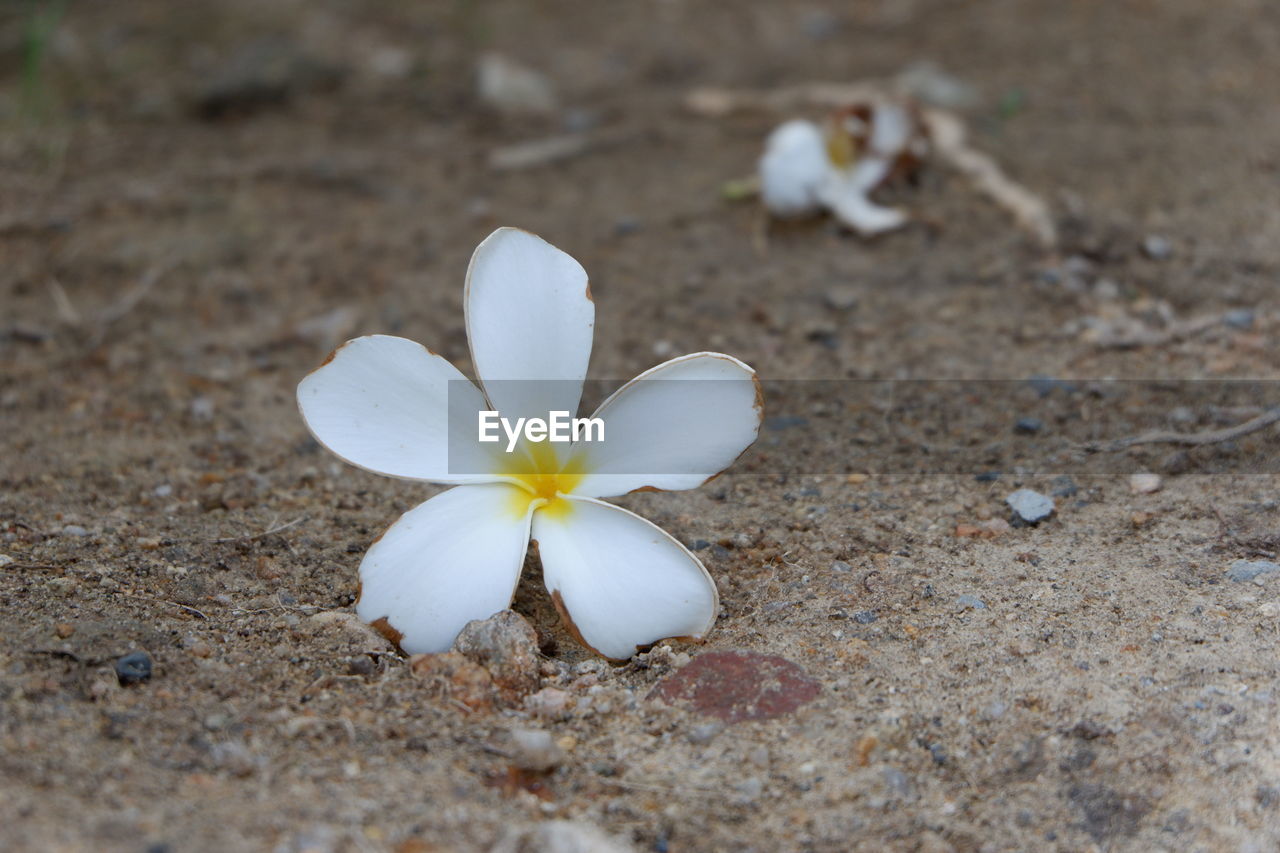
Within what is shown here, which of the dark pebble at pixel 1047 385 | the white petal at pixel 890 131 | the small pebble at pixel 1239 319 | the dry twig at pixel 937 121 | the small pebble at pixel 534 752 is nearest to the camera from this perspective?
the small pebble at pixel 534 752

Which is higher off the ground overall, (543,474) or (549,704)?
(543,474)

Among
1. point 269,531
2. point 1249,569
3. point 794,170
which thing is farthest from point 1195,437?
point 269,531

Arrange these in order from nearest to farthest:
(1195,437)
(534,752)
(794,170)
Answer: (534,752) → (1195,437) → (794,170)

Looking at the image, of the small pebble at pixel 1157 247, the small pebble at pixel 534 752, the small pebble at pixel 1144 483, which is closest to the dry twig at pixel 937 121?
the small pebble at pixel 1157 247

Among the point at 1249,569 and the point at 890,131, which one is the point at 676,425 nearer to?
the point at 1249,569

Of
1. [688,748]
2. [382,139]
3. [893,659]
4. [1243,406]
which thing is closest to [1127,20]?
[1243,406]

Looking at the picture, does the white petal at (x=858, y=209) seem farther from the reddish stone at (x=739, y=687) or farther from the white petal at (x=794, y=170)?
the reddish stone at (x=739, y=687)

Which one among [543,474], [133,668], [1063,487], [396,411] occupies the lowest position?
[1063,487]
